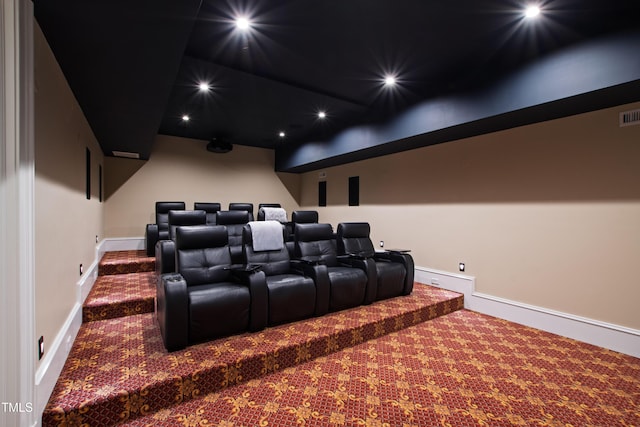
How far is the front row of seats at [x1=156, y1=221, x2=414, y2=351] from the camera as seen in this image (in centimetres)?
236

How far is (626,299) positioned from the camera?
8.76 ft

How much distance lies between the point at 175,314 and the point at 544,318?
378cm

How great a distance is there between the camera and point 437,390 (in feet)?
6.86

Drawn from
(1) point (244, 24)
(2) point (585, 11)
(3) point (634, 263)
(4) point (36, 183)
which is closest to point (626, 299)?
(3) point (634, 263)

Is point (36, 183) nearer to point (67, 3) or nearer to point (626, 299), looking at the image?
point (67, 3)

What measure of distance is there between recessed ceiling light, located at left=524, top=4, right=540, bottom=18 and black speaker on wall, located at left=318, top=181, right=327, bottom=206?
16.6ft

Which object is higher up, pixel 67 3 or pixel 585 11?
pixel 585 11

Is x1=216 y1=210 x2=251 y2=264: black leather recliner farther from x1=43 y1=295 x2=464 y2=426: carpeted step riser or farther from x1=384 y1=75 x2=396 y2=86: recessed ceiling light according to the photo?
x1=384 y1=75 x2=396 y2=86: recessed ceiling light

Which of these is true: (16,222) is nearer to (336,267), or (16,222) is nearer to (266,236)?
(266,236)

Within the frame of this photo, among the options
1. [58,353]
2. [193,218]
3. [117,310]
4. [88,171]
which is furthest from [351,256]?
[88,171]

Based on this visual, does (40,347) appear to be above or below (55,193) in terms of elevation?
below

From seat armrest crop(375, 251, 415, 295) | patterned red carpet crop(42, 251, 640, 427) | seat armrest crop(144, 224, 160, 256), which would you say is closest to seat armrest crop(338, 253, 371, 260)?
seat armrest crop(375, 251, 415, 295)

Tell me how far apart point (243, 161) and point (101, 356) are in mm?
5655

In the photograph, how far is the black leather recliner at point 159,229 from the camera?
508cm
